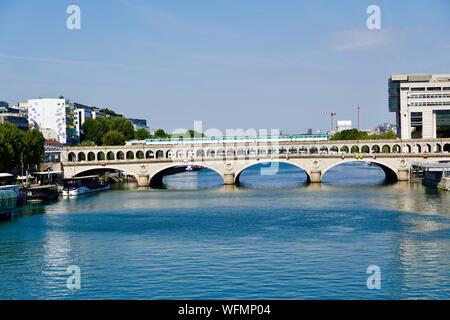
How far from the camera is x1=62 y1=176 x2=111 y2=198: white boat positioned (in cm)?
6050

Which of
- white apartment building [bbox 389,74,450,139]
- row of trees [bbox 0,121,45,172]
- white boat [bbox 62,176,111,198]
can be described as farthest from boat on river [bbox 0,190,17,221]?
white apartment building [bbox 389,74,450,139]

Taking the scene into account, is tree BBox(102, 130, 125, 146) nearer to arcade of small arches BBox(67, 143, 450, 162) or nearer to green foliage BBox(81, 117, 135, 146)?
green foliage BBox(81, 117, 135, 146)

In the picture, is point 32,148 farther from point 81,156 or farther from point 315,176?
point 315,176

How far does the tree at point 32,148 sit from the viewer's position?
64.2 m

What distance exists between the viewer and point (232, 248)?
30.0 m

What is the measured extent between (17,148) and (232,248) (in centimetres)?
3809

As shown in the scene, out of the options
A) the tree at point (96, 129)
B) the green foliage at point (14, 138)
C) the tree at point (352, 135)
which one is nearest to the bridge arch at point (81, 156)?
the green foliage at point (14, 138)

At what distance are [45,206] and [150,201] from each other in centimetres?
853

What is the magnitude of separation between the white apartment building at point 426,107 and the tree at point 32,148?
54062 mm

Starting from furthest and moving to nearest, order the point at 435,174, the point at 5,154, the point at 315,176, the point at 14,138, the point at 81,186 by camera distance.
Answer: the point at 315,176
the point at 81,186
the point at 435,174
the point at 14,138
the point at 5,154

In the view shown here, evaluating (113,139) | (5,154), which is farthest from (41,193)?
(113,139)

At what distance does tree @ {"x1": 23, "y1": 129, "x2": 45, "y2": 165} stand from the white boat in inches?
152

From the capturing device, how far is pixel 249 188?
66.1 metres
